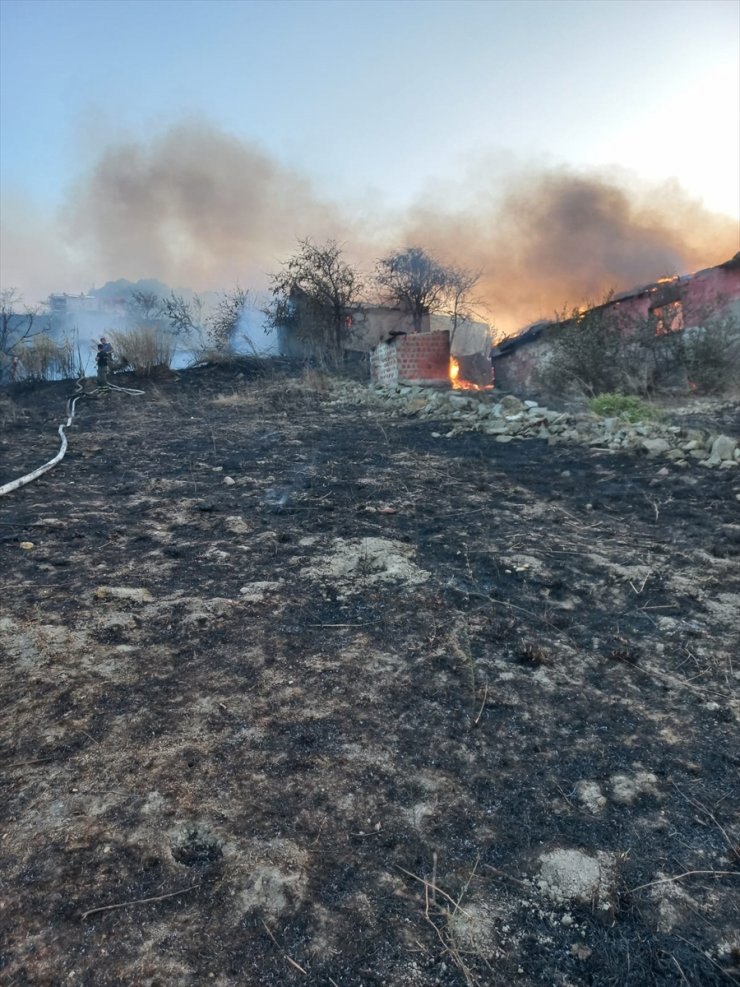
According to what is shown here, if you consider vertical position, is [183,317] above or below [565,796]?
above

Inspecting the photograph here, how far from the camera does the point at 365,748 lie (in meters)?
1.97

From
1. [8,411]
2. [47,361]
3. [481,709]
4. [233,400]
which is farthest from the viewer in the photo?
[47,361]

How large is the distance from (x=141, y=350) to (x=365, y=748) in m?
15.6

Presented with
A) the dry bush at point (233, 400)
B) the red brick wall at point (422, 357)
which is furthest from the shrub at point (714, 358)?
the dry bush at point (233, 400)

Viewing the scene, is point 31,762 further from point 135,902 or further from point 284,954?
point 284,954

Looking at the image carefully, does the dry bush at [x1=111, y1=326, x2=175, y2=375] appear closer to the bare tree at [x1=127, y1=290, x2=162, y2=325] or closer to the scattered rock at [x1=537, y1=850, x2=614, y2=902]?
the bare tree at [x1=127, y1=290, x2=162, y2=325]

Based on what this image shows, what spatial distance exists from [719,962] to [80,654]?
2423 mm

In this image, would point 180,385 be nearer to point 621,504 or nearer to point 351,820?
point 621,504

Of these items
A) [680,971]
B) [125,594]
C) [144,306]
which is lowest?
[680,971]

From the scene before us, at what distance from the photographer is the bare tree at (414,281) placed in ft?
74.7

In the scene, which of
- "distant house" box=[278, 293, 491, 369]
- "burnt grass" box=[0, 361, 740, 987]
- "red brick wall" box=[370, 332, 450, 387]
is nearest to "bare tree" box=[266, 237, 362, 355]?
"distant house" box=[278, 293, 491, 369]

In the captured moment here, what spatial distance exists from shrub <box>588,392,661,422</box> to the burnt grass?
4.10m

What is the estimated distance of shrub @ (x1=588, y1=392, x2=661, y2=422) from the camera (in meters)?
8.20

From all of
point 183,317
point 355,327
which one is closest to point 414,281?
point 355,327
